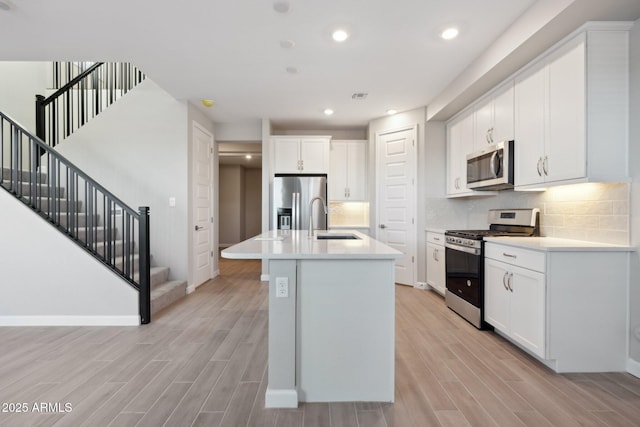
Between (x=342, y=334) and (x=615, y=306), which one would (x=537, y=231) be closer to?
(x=615, y=306)

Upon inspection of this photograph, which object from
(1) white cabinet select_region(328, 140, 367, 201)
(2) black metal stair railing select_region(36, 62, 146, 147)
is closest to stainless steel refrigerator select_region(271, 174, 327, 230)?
(1) white cabinet select_region(328, 140, 367, 201)

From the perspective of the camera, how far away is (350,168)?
224 inches

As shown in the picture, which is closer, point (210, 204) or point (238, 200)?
point (210, 204)

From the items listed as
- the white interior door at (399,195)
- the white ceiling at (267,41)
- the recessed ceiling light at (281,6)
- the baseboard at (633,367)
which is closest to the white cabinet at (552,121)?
the white ceiling at (267,41)

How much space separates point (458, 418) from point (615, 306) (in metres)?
1.46

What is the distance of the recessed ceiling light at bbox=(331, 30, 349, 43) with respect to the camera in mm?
2699

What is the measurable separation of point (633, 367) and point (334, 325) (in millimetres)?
2109

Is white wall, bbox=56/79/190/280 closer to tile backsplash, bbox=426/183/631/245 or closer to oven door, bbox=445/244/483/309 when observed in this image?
oven door, bbox=445/244/483/309

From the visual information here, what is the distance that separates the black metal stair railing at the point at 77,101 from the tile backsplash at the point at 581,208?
5.12 meters

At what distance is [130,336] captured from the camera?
2.89 m

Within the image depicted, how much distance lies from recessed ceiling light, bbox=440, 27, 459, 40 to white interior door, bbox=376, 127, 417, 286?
6.75ft

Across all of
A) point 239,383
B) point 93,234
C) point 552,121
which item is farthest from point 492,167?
point 93,234

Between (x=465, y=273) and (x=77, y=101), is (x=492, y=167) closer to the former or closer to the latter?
(x=465, y=273)

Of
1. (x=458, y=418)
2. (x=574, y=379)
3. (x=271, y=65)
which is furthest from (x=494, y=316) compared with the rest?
(x=271, y=65)
